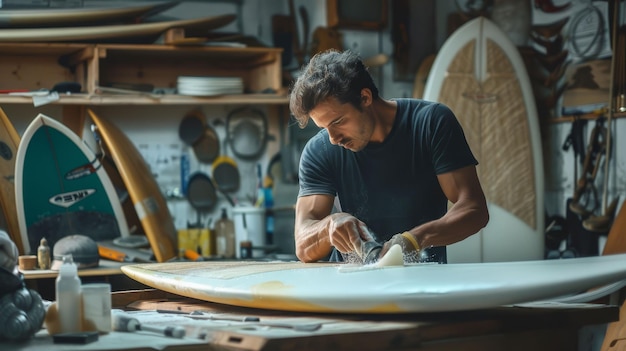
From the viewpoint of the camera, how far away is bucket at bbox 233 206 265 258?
508 centimetres

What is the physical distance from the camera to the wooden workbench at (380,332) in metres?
1.93

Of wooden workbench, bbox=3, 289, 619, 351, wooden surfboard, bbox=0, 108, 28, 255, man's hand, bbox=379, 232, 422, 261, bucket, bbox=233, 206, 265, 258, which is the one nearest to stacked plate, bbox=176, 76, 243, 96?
bucket, bbox=233, 206, 265, 258

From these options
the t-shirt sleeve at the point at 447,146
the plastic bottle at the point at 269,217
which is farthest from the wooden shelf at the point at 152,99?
the t-shirt sleeve at the point at 447,146

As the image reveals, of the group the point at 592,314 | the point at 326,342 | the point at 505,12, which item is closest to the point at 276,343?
the point at 326,342

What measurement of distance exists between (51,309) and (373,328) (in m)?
0.79

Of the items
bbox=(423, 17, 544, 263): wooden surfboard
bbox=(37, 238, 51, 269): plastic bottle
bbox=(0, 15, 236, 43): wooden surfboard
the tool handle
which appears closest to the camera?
the tool handle

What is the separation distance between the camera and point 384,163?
10.2 ft

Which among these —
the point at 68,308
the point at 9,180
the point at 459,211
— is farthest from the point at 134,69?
the point at 68,308

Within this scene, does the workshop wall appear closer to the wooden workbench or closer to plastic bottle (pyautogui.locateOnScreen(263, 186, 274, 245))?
plastic bottle (pyautogui.locateOnScreen(263, 186, 274, 245))

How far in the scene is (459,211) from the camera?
297 cm

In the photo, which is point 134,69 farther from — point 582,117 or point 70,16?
point 582,117

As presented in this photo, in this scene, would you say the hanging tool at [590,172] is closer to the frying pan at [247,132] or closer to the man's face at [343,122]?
the frying pan at [247,132]

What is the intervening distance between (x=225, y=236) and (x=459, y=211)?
2445 millimetres

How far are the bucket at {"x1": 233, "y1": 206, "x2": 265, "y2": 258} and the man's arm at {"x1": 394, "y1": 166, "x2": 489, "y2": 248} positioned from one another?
2.18m
